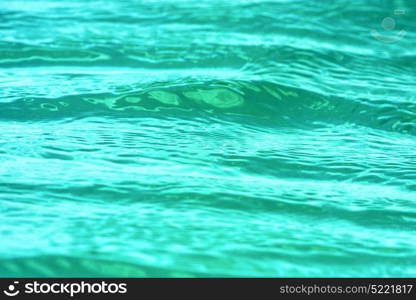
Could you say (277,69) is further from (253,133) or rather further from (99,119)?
(99,119)

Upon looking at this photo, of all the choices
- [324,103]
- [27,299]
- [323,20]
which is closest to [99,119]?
[324,103]

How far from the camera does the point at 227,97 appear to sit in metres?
2.64

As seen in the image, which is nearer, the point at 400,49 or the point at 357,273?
the point at 357,273

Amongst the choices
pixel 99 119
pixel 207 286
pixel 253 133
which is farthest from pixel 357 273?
pixel 99 119

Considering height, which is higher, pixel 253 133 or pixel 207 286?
pixel 253 133

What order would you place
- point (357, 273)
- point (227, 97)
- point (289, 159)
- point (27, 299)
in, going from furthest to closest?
point (227, 97) < point (289, 159) < point (357, 273) < point (27, 299)

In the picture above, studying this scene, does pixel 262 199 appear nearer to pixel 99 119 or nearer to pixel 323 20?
pixel 99 119

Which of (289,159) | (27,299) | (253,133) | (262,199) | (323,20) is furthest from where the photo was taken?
(323,20)

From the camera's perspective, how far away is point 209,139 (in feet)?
7.37

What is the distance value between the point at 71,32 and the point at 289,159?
1724 mm

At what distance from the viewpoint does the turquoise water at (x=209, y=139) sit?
156 cm

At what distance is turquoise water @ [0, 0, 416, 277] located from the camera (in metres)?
1.56

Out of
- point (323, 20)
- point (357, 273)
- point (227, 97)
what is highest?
point (323, 20)

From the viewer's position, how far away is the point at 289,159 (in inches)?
83.3
